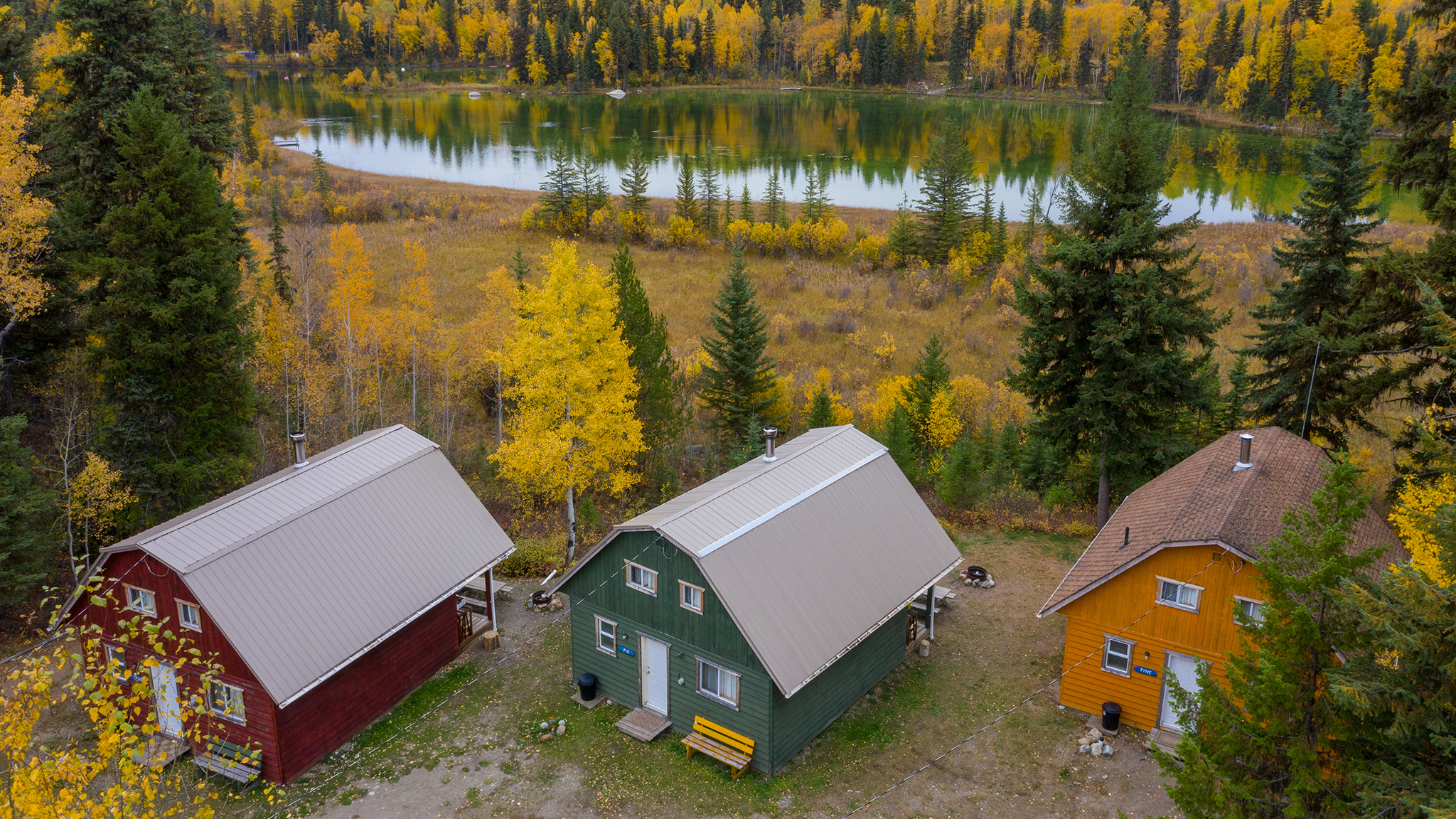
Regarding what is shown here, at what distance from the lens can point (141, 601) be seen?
1820 centimetres

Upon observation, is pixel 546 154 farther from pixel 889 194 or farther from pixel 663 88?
pixel 663 88

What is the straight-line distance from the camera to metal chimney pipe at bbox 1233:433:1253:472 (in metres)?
19.5

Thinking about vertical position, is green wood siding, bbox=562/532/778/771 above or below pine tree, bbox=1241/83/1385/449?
below

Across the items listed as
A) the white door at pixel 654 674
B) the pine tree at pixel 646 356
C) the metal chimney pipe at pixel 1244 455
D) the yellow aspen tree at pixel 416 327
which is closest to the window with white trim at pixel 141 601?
the white door at pixel 654 674

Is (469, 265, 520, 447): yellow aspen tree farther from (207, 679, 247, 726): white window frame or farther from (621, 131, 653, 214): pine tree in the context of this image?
(621, 131, 653, 214): pine tree

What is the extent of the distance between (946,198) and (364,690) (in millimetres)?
50548

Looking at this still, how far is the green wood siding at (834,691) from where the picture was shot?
18.1 m

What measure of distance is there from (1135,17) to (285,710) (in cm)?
11821

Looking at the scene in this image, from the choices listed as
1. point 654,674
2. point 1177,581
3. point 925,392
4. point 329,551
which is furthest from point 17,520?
point 925,392

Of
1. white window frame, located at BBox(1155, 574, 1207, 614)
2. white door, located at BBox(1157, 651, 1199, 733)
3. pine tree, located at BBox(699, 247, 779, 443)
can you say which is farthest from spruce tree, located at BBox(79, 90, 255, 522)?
white door, located at BBox(1157, 651, 1199, 733)

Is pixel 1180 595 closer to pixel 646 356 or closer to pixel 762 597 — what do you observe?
pixel 762 597

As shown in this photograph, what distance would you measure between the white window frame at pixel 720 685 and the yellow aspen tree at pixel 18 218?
1779 centimetres

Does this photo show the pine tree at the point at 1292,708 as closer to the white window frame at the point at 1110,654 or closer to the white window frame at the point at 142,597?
the white window frame at the point at 1110,654

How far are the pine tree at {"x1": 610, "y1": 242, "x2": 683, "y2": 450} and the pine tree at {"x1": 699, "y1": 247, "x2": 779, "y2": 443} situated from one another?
6.67 feet
